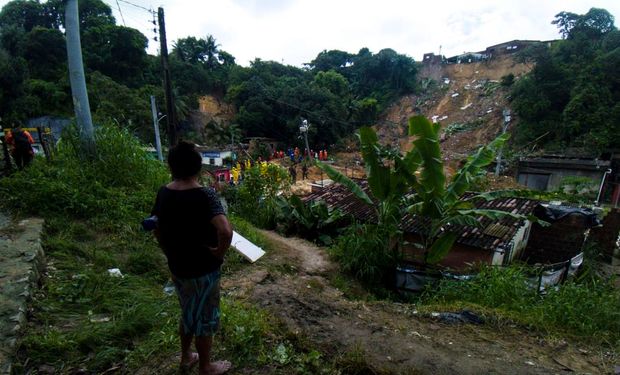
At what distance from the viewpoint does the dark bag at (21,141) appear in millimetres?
5516

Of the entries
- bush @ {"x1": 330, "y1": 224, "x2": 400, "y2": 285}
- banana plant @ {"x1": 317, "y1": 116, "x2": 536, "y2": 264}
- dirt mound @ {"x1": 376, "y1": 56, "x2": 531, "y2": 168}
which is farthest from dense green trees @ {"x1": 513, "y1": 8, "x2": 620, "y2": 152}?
bush @ {"x1": 330, "y1": 224, "x2": 400, "y2": 285}

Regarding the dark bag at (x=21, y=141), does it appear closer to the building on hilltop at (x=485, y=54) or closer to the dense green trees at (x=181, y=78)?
the dense green trees at (x=181, y=78)

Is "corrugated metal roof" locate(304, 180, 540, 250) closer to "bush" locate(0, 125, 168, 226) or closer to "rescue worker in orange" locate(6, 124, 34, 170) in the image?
"bush" locate(0, 125, 168, 226)

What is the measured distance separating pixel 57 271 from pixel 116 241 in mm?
988

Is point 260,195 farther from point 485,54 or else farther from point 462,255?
point 485,54

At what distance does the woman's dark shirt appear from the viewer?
1861 millimetres

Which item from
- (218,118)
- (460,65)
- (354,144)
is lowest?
(354,144)

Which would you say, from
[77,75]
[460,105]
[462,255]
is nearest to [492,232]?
[462,255]

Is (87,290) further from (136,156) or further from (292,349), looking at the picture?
(136,156)

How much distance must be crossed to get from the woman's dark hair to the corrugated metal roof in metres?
5.76

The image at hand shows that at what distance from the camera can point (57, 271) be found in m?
3.26

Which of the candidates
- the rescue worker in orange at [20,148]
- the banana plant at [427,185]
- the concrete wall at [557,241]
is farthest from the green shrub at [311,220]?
the concrete wall at [557,241]

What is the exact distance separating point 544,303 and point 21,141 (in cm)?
829

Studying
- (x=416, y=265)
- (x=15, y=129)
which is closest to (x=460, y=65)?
(x=416, y=265)
